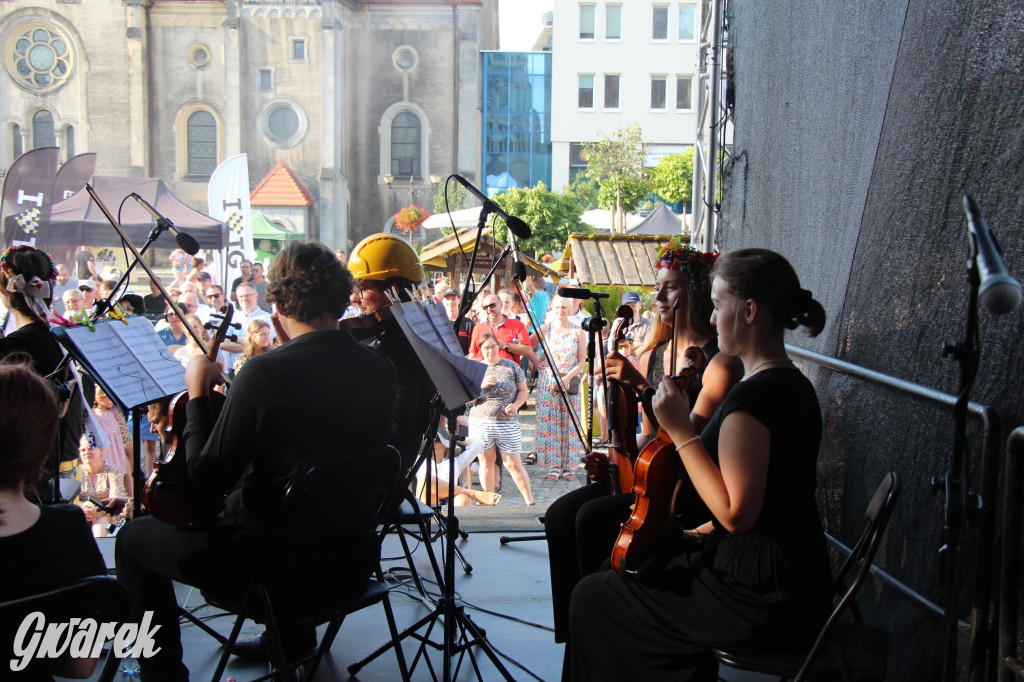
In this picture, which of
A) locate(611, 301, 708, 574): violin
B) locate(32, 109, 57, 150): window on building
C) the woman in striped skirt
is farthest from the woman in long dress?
locate(32, 109, 57, 150): window on building

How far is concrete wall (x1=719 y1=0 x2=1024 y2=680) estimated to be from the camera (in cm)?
225

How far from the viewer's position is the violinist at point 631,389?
289 cm

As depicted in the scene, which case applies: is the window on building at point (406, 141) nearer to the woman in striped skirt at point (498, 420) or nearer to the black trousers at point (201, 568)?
the woman in striped skirt at point (498, 420)

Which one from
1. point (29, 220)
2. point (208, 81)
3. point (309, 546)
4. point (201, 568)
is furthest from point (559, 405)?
point (208, 81)

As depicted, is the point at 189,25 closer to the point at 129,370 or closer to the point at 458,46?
the point at 458,46


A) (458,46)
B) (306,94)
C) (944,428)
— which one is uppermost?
(458,46)

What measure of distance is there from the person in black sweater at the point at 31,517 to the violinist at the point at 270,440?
1.97ft

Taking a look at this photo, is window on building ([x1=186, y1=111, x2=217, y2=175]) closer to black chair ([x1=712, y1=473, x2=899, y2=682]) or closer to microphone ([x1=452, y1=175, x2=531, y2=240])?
microphone ([x1=452, y1=175, x2=531, y2=240])

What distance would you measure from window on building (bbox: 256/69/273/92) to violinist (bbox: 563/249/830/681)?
32.2 m

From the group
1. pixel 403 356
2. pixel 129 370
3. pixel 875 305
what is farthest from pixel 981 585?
pixel 129 370

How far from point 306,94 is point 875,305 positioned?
31.5 meters

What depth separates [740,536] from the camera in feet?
7.29

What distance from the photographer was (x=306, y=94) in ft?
105

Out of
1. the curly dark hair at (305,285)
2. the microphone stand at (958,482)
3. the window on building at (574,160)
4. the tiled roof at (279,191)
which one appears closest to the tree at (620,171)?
the window on building at (574,160)
